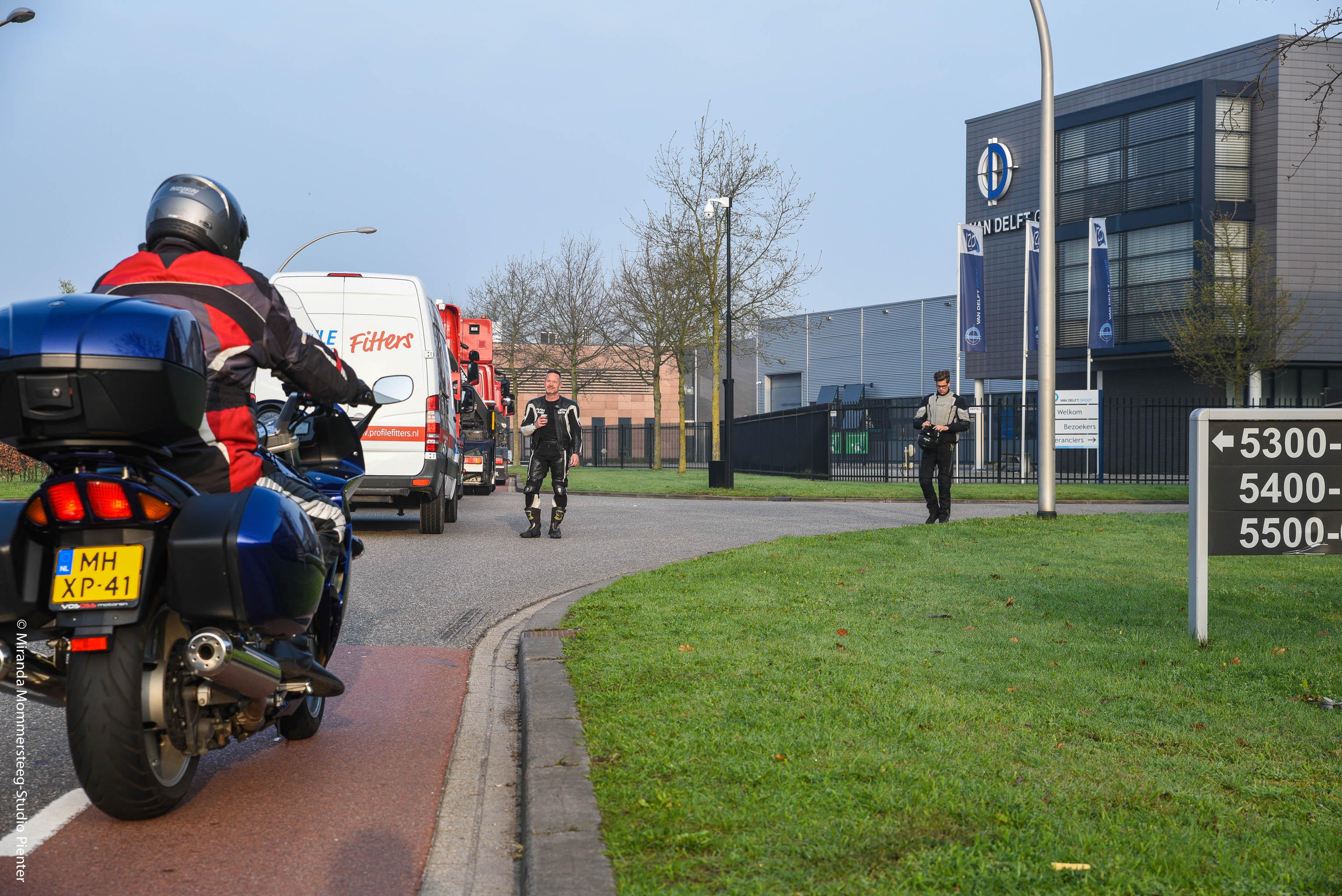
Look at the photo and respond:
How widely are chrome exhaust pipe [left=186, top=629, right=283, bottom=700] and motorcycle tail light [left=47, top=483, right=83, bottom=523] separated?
45 cm

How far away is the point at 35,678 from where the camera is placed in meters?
3.18

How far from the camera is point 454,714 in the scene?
16.4 feet

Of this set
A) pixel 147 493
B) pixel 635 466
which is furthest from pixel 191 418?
pixel 635 466

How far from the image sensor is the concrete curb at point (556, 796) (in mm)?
2762

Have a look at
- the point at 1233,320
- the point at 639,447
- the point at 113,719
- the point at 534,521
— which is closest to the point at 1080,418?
the point at 1233,320

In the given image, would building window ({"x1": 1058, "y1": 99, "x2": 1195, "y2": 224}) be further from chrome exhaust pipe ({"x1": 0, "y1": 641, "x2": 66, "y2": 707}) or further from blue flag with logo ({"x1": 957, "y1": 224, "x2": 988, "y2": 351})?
chrome exhaust pipe ({"x1": 0, "y1": 641, "x2": 66, "y2": 707})

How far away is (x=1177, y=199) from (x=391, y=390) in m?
33.3

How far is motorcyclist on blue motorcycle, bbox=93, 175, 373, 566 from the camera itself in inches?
143

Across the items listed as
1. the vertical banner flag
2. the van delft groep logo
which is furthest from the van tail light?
the van delft groep logo

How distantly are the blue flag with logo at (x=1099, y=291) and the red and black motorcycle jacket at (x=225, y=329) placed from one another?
30221mm

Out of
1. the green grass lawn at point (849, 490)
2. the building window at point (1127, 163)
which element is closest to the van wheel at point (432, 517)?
the green grass lawn at point (849, 490)

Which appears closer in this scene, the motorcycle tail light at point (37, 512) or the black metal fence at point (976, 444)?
the motorcycle tail light at point (37, 512)

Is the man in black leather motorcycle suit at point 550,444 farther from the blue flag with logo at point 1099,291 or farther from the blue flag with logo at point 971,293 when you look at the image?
the blue flag with logo at point 1099,291

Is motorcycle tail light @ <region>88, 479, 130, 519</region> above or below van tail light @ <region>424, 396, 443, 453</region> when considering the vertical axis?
below
